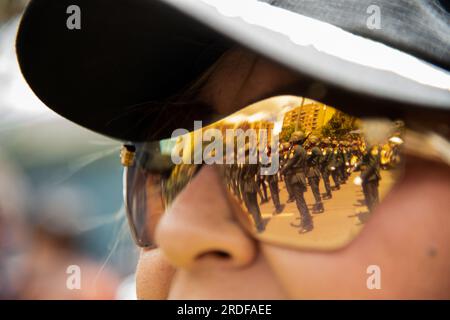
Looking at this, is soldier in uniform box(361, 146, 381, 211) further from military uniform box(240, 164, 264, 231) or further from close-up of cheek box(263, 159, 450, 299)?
military uniform box(240, 164, 264, 231)

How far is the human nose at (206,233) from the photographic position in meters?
0.68

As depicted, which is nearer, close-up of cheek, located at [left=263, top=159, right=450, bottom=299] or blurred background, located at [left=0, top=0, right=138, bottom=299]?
close-up of cheek, located at [left=263, top=159, right=450, bottom=299]

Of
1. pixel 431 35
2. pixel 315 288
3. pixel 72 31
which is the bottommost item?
pixel 315 288

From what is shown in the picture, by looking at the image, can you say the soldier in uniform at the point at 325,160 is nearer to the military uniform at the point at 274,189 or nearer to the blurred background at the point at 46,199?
the military uniform at the point at 274,189

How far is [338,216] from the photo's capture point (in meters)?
0.64

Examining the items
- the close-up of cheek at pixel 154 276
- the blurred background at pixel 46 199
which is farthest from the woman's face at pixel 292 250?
the blurred background at pixel 46 199

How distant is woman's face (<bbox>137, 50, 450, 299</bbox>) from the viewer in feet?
2.03

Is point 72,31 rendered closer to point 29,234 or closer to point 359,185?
point 359,185

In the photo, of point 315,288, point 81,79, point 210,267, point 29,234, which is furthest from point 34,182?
point 315,288

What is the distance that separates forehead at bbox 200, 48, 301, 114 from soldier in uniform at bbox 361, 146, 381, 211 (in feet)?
0.49

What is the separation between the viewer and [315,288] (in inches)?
25.2

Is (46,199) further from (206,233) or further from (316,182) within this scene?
(316,182)

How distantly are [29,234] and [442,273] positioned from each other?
2.02 metres

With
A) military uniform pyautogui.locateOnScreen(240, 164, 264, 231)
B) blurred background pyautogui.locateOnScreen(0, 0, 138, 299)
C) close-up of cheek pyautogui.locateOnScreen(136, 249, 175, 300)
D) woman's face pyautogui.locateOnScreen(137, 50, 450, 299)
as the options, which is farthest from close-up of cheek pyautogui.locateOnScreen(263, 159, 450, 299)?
blurred background pyautogui.locateOnScreen(0, 0, 138, 299)
